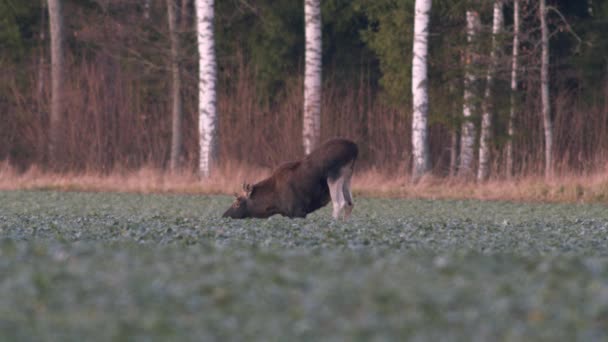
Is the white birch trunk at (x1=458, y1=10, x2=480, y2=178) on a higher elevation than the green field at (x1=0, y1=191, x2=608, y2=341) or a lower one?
higher

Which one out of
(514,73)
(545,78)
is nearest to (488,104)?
(514,73)

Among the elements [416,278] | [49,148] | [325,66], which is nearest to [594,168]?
[325,66]

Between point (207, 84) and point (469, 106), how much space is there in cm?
571

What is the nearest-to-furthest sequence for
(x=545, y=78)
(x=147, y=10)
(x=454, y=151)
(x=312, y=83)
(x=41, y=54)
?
(x=545, y=78) → (x=312, y=83) → (x=454, y=151) → (x=147, y=10) → (x=41, y=54)

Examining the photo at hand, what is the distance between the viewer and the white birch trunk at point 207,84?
81.6 feet

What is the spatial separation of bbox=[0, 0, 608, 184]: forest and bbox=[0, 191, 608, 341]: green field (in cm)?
1349

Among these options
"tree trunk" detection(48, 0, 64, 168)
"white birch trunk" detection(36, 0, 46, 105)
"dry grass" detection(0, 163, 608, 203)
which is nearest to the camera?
"dry grass" detection(0, 163, 608, 203)

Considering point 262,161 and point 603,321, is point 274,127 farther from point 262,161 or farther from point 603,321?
point 603,321

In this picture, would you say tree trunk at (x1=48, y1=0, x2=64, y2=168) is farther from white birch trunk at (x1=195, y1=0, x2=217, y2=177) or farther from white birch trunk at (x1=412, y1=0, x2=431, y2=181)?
white birch trunk at (x1=412, y1=0, x2=431, y2=181)

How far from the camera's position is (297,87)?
2933cm

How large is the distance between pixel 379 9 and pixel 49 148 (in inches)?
346

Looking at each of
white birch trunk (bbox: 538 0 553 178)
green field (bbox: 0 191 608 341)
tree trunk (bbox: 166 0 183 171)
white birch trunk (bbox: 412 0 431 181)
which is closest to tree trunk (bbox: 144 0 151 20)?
tree trunk (bbox: 166 0 183 171)

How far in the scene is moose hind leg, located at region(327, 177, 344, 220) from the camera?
14.6 metres

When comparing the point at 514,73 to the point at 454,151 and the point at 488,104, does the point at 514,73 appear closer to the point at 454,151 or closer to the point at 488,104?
the point at 488,104
